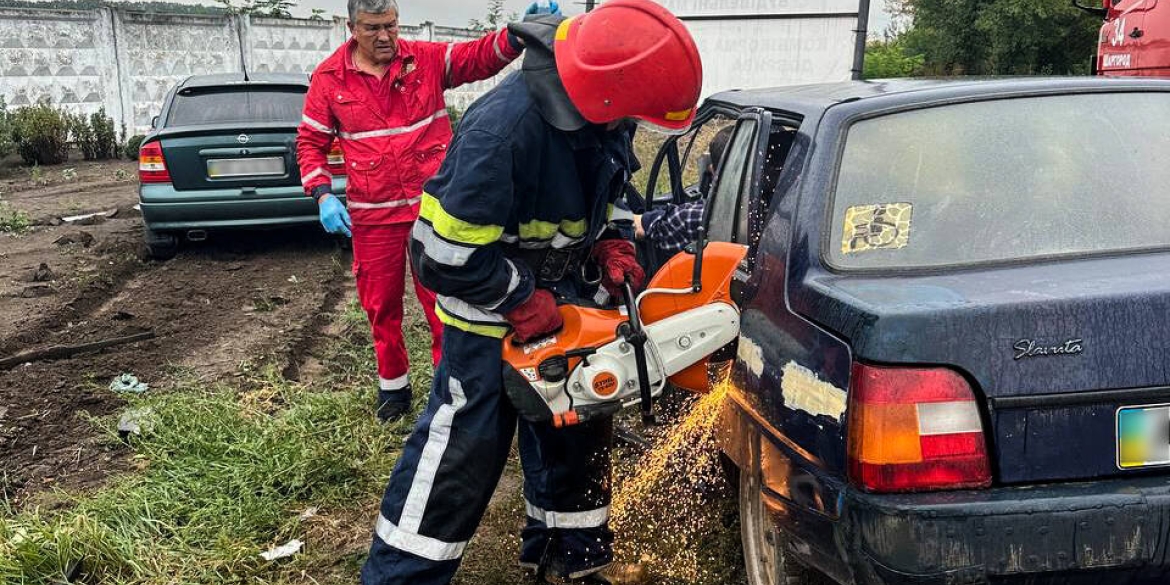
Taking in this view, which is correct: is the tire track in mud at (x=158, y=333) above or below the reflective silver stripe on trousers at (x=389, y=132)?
below

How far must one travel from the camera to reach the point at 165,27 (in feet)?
54.4

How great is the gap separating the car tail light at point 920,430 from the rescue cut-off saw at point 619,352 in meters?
0.78

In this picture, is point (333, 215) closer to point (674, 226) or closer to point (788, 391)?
point (674, 226)

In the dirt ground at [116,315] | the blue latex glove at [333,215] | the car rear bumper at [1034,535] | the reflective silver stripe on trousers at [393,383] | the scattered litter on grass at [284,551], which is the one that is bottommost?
the dirt ground at [116,315]

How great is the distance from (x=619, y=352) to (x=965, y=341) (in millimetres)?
985

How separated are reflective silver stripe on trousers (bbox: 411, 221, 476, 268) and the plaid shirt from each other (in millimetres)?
1478

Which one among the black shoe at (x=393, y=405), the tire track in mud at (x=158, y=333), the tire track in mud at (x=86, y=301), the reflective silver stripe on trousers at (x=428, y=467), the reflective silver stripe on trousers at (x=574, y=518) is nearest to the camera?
the reflective silver stripe on trousers at (x=428, y=467)

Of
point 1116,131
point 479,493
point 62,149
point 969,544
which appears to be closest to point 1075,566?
point 969,544

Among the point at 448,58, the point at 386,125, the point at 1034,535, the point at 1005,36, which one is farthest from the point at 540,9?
the point at 1005,36

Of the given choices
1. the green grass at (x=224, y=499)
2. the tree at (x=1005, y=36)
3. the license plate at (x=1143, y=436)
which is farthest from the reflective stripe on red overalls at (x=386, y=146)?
the tree at (x=1005, y=36)

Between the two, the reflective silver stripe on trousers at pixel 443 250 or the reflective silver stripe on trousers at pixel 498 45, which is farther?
the reflective silver stripe on trousers at pixel 498 45

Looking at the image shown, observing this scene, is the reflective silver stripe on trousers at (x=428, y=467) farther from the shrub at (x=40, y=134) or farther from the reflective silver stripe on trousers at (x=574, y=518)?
the shrub at (x=40, y=134)

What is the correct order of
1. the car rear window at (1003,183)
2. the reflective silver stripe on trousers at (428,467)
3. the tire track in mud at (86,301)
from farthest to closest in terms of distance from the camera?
the tire track in mud at (86,301) < the reflective silver stripe on trousers at (428,467) < the car rear window at (1003,183)

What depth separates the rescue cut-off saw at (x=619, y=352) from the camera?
100 inches
